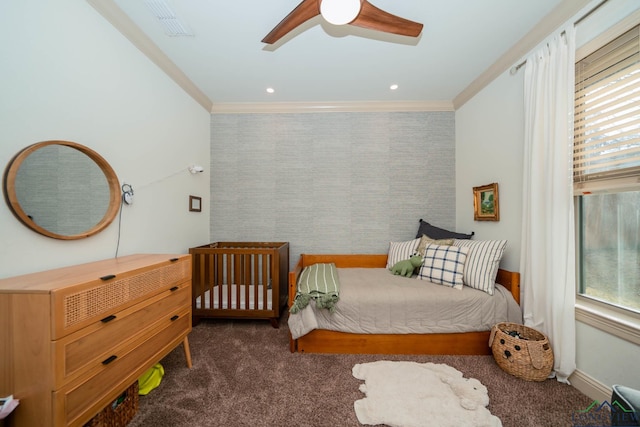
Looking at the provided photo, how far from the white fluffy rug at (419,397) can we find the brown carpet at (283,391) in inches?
2.8

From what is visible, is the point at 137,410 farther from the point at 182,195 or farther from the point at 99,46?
the point at 99,46

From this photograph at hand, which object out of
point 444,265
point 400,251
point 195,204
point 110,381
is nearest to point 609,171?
point 444,265

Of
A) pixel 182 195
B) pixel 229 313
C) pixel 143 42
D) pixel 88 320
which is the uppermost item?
pixel 143 42

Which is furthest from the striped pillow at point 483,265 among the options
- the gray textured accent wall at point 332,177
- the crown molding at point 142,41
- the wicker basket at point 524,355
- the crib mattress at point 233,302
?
the crown molding at point 142,41

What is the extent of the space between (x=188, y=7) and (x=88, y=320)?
198 cm

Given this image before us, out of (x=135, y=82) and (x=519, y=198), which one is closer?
(x=135, y=82)

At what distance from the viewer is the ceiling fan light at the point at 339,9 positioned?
1.18 meters

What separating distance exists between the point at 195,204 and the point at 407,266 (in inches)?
98.6

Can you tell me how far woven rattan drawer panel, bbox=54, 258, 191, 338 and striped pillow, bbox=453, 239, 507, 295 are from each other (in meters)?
2.39

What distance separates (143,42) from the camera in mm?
1868

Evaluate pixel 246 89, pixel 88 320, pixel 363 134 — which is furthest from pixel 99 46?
pixel 363 134

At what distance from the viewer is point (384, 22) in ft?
4.51

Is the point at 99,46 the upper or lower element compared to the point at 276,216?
upper

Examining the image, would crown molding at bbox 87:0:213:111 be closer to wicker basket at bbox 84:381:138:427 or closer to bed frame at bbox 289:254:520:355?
wicker basket at bbox 84:381:138:427
